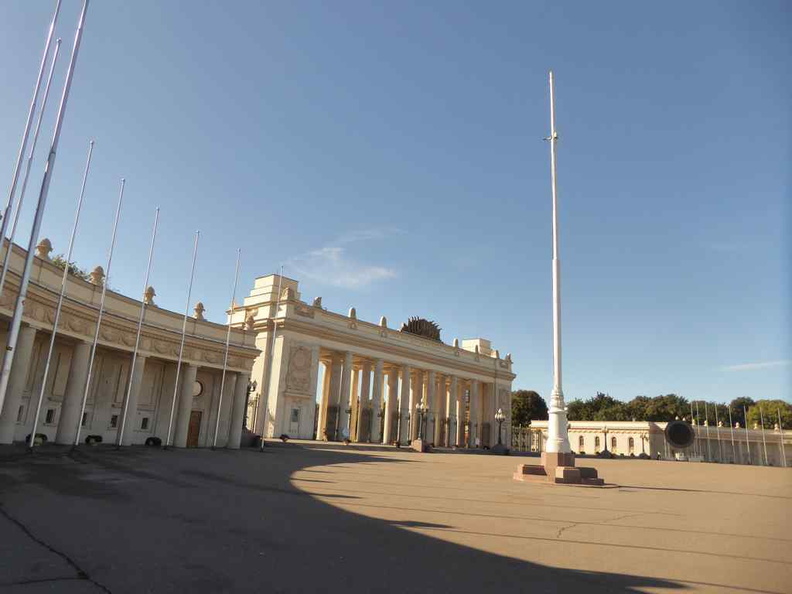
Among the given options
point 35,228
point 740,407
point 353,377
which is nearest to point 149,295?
point 35,228

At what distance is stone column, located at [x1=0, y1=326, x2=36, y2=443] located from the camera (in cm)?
2095

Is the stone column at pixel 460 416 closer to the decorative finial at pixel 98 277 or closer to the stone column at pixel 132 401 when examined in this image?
the stone column at pixel 132 401

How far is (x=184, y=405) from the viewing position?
3234 cm

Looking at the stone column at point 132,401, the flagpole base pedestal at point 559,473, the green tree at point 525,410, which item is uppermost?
the green tree at point 525,410

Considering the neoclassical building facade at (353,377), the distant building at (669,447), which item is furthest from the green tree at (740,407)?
the neoclassical building facade at (353,377)

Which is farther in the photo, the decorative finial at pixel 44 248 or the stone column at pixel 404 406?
the stone column at pixel 404 406

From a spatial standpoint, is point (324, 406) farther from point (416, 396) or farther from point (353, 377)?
point (416, 396)

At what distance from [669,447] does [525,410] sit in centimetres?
2867

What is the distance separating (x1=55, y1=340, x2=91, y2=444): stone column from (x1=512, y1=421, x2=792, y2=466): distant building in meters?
82.9

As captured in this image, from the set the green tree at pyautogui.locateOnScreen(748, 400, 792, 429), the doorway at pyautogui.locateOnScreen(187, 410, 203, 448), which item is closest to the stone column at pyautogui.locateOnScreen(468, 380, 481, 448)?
the doorway at pyautogui.locateOnScreen(187, 410, 203, 448)

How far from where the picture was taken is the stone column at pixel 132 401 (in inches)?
1119

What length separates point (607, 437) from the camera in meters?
95.9

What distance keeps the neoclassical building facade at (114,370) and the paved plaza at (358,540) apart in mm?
9813

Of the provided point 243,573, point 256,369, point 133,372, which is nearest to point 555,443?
point 243,573
